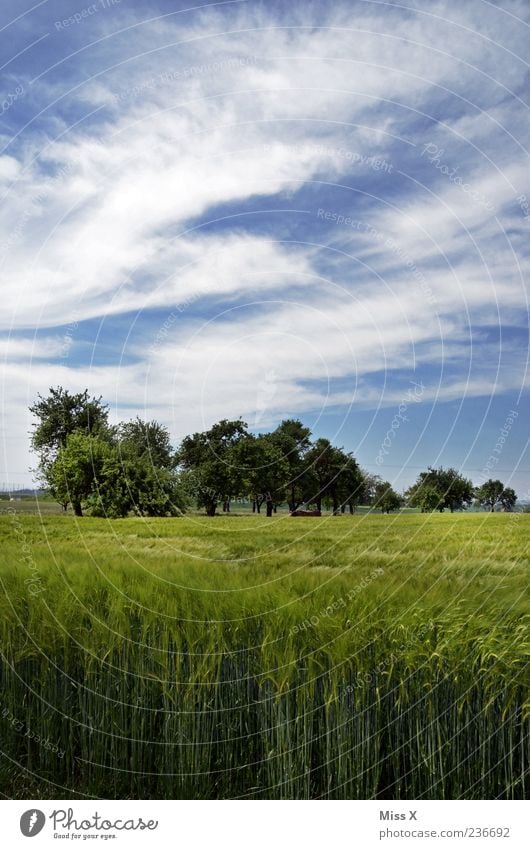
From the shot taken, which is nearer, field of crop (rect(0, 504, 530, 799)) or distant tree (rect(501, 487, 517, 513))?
field of crop (rect(0, 504, 530, 799))

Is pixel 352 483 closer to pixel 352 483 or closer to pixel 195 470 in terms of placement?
pixel 352 483

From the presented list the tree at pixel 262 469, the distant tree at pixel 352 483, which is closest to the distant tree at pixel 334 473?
the distant tree at pixel 352 483

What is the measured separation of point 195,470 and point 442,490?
1.75 metres

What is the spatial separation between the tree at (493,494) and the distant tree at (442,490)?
7 cm

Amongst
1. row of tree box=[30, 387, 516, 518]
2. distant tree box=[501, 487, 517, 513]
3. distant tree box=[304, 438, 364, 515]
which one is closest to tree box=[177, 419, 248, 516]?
row of tree box=[30, 387, 516, 518]

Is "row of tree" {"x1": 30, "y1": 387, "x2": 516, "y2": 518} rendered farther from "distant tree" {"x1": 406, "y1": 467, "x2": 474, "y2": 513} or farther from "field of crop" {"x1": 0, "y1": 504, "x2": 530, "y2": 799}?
"field of crop" {"x1": 0, "y1": 504, "x2": 530, "y2": 799}

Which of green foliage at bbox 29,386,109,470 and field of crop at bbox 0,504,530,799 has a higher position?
green foliage at bbox 29,386,109,470

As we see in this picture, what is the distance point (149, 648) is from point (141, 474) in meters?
1.42

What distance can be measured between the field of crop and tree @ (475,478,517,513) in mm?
352

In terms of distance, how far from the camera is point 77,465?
473 centimetres

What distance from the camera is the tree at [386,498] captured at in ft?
14.8

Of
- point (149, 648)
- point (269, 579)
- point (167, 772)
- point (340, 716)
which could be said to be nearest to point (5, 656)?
point (149, 648)

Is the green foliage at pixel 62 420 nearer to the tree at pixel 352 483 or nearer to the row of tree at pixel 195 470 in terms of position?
the row of tree at pixel 195 470

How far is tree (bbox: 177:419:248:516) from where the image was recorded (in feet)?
15.1
